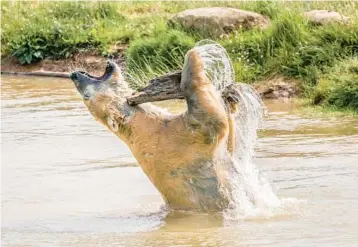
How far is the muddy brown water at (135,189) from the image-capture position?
6824mm

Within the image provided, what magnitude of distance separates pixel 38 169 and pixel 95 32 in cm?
884

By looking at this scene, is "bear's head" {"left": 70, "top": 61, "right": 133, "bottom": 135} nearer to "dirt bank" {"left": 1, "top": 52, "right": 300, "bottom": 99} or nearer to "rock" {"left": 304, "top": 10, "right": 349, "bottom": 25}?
"rock" {"left": 304, "top": 10, "right": 349, "bottom": 25}

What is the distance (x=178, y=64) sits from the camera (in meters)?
14.5

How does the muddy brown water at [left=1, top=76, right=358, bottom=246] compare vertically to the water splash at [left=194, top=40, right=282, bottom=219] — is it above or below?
below

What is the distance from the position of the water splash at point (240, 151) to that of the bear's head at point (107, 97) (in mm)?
567

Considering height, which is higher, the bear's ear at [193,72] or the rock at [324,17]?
the bear's ear at [193,72]

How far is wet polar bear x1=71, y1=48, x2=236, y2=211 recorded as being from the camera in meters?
6.79

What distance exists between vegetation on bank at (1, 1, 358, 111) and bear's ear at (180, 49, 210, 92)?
3.49m

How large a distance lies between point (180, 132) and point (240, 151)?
2.20ft

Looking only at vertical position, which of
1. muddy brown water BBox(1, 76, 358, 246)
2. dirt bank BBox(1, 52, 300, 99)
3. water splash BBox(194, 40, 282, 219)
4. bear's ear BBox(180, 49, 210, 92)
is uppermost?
bear's ear BBox(180, 49, 210, 92)

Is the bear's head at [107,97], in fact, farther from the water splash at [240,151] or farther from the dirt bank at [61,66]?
the dirt bank at [61,66]

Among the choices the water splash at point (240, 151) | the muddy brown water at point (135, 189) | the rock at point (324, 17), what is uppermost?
the water splash at point (240, 151)

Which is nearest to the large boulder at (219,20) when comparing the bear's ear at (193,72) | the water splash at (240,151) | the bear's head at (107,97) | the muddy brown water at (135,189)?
the muddy brown water at (135,189)

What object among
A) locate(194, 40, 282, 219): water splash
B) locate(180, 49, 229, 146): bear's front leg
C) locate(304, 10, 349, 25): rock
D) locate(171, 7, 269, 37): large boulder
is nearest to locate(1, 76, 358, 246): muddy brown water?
locate(194, 40, 282, 219): water splash
